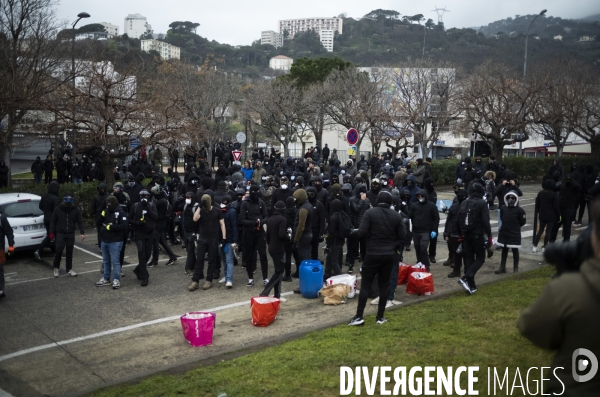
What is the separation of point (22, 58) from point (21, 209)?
1064 centimetres

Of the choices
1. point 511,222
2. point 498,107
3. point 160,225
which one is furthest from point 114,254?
point 498,107

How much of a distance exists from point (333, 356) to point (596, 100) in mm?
36860

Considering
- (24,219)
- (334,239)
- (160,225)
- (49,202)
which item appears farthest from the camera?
(24,219)

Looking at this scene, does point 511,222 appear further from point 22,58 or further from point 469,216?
point 22,58

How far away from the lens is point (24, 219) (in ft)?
42.7

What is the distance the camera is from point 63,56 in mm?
26828

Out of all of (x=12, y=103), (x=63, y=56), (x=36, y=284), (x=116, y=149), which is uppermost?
(x=63, y=56)

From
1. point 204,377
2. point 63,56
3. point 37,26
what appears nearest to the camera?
point 204,377

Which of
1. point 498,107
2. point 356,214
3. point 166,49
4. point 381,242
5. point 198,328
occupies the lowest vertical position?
point 198,328

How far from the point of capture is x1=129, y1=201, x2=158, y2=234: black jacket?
36.9 feet

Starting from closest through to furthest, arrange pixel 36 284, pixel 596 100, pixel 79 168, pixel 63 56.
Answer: pixel 36 284, pixel 79 168, pixel 63 56, pixel 596 100

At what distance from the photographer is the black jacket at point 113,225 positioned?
35.4 ft

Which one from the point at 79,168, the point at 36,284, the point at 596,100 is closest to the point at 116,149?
the point at 79,168

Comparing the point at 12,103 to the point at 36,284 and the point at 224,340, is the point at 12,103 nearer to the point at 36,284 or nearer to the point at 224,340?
the point at 36,284
